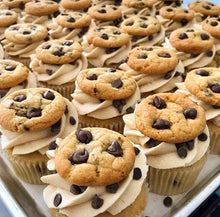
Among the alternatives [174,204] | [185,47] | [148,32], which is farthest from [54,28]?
[174,204]

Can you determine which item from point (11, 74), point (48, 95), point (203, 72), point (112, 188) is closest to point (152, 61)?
point (203, 72)

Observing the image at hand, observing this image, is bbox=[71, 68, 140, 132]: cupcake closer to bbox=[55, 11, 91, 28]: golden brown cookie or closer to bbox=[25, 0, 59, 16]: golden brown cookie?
bbox=[55, 11, 91, 28]: golden brown cookie

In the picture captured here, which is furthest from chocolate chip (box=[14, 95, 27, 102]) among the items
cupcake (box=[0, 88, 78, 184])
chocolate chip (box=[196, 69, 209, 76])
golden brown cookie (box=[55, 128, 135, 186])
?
chocolate chip (box=[196, 69, 209, 76])

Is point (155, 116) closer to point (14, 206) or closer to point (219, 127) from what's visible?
point (219, 127)

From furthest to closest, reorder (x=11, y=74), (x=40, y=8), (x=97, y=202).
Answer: (x=40, y=8)
(x=11, y=74)
(x=97, y=202)

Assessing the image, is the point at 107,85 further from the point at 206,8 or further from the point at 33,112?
the point at 206,8
